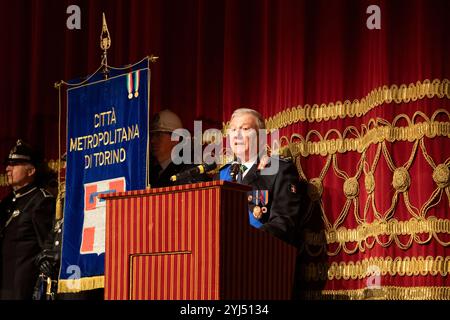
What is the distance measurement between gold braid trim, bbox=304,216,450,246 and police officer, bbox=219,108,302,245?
4.8 inches

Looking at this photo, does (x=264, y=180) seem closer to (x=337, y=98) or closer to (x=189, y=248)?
(x=337, y=98)

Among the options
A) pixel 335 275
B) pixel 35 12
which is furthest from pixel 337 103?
pixel 35 12

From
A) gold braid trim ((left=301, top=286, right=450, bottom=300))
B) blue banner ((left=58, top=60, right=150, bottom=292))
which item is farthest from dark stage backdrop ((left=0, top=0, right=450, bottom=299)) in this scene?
blue banner ((left=58, top=60, right=150, bottom=292))

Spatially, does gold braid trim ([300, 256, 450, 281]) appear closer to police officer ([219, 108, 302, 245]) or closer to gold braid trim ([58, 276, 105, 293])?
police officer ([219, 108, 302, 245])

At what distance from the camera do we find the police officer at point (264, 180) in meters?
4.20

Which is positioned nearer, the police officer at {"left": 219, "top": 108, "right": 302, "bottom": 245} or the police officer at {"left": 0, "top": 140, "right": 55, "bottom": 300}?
the police officer at {"left": 219, "top": 108, "right": 302, "bottom": 245}

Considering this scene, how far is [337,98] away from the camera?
4.54m

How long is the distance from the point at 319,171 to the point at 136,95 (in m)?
1.03

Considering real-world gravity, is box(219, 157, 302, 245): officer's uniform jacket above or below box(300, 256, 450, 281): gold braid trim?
above

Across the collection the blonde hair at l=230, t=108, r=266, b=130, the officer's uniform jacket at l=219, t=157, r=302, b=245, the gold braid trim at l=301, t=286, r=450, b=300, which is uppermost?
the blonde hair at l=230, t=108, r=266, b=130

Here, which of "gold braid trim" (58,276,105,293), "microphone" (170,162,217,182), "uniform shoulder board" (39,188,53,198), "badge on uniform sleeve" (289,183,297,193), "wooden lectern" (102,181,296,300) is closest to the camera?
"wooden lectern" (102,181,296,300)

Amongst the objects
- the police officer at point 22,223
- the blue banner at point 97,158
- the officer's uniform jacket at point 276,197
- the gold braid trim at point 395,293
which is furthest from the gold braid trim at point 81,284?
the gold braid trim at point 395,293

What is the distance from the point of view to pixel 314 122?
15.1 ft

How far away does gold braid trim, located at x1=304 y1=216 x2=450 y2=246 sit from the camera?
397 cm
